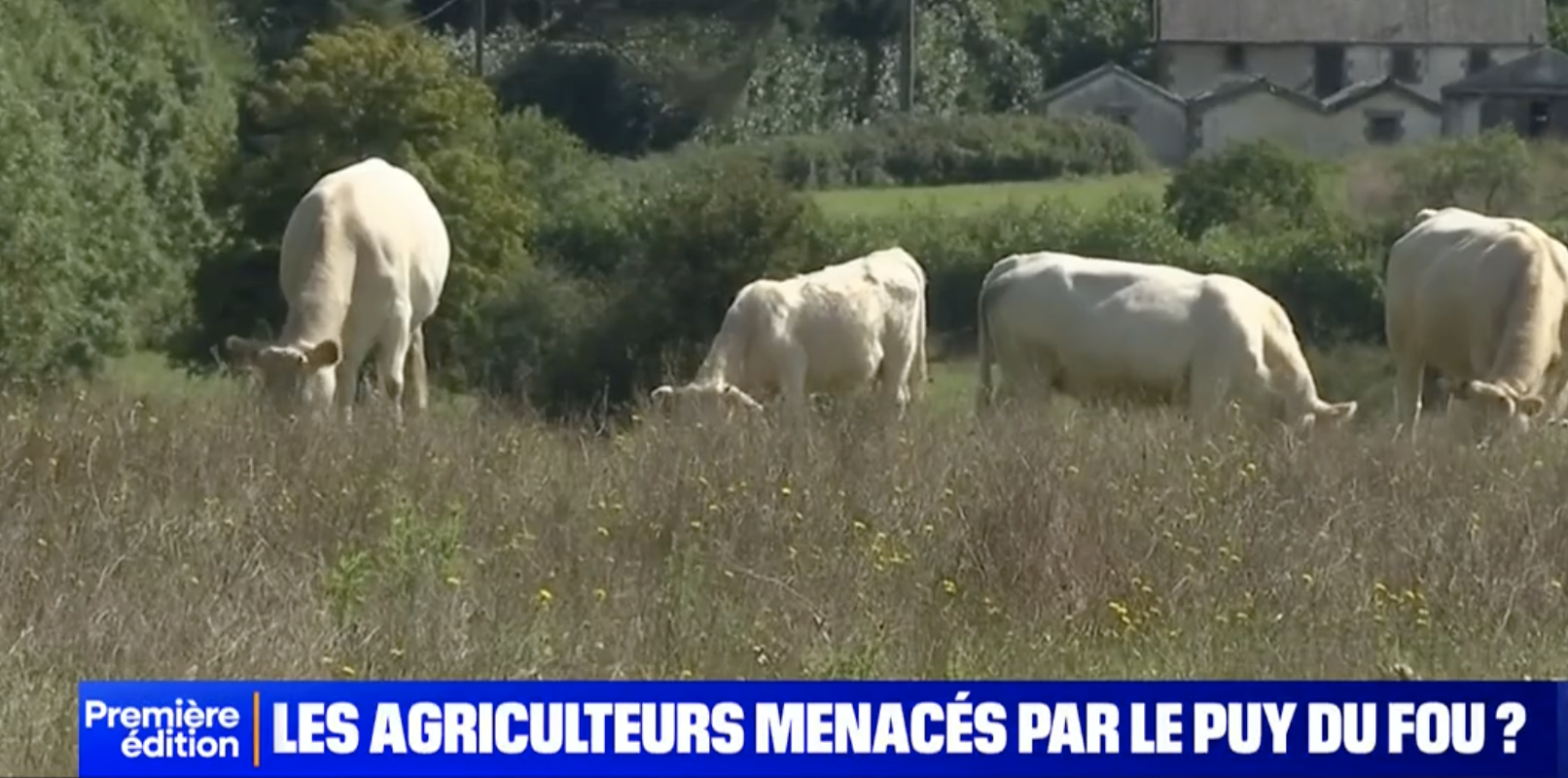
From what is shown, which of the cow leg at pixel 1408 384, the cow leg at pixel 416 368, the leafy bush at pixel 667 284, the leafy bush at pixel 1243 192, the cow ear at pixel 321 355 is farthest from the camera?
the leafy bush at pixel 1243 192

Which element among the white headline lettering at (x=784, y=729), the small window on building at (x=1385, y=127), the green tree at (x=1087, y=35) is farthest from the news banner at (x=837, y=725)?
the green tree at (x=1087, y=35)

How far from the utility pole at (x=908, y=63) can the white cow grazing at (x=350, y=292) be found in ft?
161

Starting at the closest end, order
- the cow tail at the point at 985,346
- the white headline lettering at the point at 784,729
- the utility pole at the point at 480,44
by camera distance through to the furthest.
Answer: the white headline lettering at the point at 784,729 < the cow tail at the point at 985,346 < the utility pole at the point at 480,44

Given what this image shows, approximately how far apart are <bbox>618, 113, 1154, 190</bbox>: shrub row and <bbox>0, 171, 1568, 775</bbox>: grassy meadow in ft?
141

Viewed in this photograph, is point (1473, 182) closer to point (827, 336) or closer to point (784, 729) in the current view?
point (827, 336)

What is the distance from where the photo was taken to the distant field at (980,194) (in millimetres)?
46875

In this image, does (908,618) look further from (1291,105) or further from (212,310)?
(1291,105)

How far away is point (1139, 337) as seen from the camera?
53.0 feet

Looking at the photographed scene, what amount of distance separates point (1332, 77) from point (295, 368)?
6320 centimetres

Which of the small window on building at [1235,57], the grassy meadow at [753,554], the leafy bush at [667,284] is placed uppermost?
the grassy meadow at [753,554]

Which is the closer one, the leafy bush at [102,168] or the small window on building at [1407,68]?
the leafy bush at [102,168]

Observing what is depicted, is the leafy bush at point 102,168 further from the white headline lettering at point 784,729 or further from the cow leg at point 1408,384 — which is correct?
the white headline lettering at point 784,729

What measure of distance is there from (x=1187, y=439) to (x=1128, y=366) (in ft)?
16.2

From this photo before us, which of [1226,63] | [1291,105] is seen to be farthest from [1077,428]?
[1226,63]
